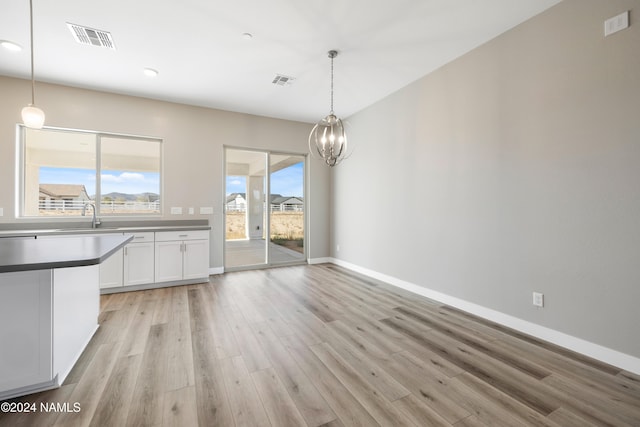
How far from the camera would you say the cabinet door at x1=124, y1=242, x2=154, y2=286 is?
3.98m

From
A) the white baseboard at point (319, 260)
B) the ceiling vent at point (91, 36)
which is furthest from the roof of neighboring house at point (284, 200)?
the ceiling vent at point (91, 36)

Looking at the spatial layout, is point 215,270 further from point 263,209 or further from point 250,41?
point 250,41

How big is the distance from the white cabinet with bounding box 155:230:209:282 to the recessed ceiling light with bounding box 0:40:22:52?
8.65 ft

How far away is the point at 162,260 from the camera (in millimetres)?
4203

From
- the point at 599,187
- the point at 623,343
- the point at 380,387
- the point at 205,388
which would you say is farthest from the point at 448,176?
the point at 205,388

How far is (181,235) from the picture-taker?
4355mm

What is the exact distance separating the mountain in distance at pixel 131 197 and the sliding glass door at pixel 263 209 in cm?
123

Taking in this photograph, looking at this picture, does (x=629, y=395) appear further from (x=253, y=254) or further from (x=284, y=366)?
(x=253, y=254)

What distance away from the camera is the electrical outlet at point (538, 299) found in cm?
256

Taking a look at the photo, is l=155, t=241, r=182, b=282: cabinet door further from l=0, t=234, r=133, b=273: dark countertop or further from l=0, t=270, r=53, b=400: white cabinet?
l=0, t=270, r=53, b=400: white cabinet

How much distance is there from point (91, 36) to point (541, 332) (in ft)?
18.0

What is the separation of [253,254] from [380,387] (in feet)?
13.5

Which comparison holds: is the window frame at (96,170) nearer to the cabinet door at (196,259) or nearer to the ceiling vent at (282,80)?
the cabinet door at (196,259)

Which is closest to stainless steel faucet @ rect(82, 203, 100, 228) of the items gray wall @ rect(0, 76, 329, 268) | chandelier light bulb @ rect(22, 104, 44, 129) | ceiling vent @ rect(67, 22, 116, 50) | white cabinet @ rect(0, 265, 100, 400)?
gray wall @ rect(0, 76, 329, 268)
